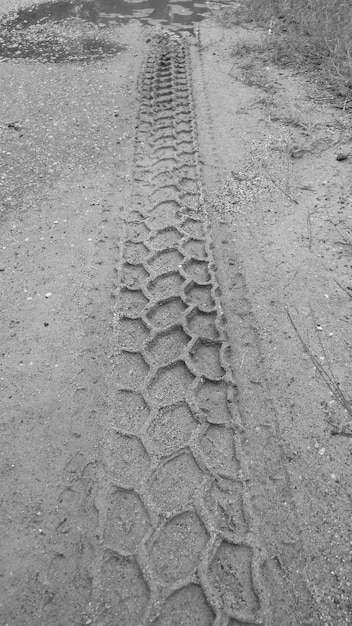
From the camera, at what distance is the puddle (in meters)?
5.60

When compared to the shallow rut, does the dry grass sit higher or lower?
higher

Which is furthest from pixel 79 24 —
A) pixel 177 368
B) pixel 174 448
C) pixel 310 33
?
pixel 174 448

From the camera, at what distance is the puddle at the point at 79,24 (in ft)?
18.4

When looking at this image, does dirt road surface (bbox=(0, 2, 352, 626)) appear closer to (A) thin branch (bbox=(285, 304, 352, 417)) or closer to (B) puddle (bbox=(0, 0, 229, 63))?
(A) thin branch (bbox=(285, 304, 352, 417))

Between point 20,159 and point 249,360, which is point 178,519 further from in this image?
point 20,159

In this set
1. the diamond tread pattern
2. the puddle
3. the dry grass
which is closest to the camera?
the diamond tread pattern

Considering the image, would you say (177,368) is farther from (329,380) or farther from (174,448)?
(329,380)

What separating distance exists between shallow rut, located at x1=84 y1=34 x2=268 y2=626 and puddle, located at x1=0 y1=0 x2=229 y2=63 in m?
3.49

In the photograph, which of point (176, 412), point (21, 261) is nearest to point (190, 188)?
point (21, 261)

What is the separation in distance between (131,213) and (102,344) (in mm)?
1146

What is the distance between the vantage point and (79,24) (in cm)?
627

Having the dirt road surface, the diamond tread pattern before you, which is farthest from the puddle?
the diamond tread pattern

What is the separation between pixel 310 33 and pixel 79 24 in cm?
299

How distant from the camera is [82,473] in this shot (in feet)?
6.14
